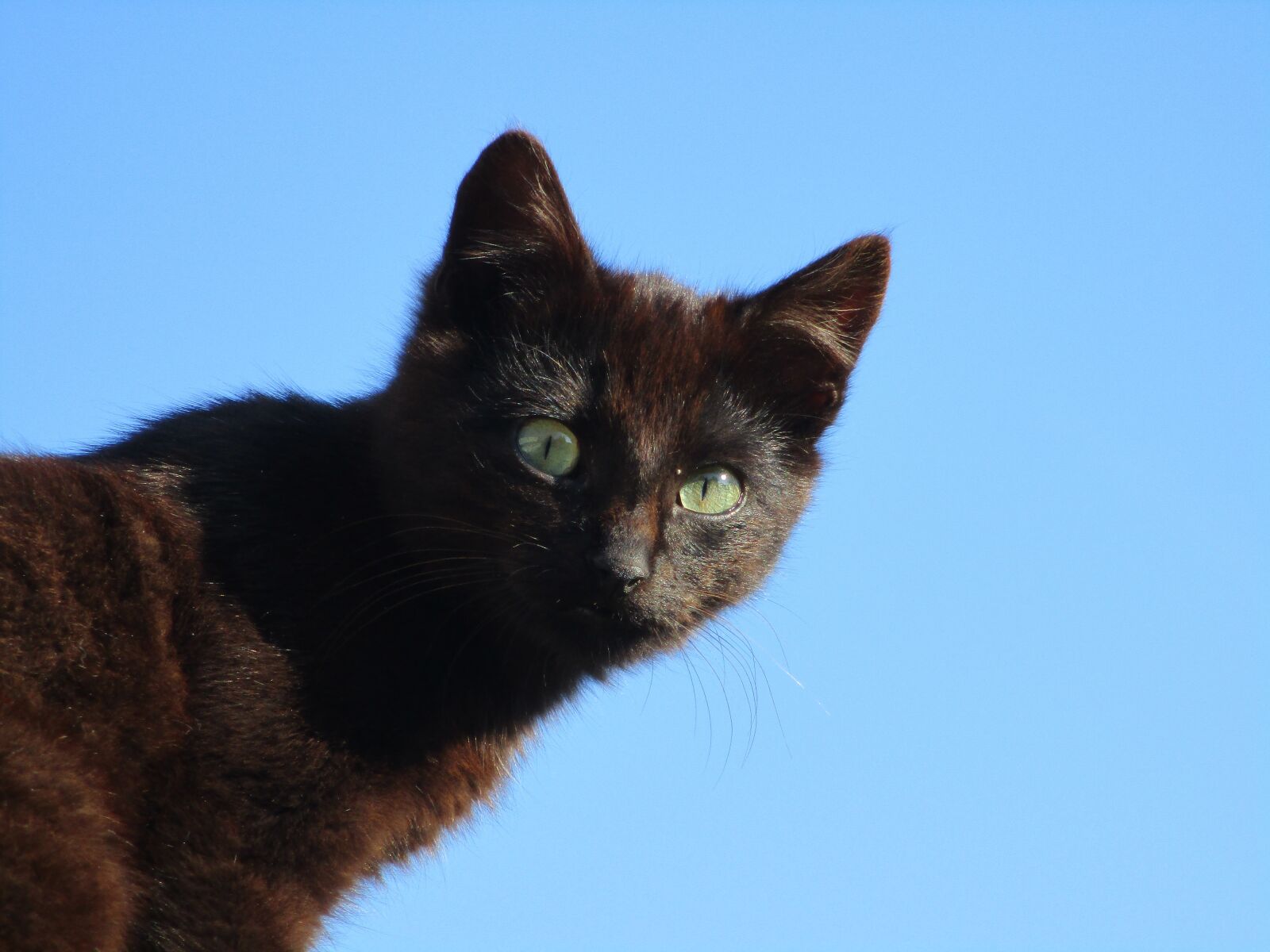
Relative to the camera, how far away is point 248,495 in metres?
4.04

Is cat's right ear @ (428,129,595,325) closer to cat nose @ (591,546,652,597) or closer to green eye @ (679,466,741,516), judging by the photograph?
green eye @ (679,466,741,516)

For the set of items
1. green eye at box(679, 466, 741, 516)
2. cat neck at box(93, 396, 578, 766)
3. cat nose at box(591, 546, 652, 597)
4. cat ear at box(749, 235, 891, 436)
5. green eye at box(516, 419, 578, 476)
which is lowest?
cat neck at box(93, 396, 578, 766)

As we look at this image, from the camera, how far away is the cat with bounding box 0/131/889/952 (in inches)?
138

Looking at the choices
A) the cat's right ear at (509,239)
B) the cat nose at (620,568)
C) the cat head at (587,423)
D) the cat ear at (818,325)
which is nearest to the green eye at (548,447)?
the cat head at (587,423)

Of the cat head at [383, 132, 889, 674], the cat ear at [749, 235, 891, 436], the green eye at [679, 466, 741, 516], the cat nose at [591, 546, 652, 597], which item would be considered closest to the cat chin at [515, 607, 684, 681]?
the cat head at [383, 132, 889, 674]

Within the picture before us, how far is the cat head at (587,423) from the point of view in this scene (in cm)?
398

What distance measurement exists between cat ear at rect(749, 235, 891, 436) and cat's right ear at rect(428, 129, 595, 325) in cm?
67

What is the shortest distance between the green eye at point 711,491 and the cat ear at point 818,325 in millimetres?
421

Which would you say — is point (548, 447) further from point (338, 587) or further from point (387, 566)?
point (338, 587)

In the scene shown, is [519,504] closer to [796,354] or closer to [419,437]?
[419,437]

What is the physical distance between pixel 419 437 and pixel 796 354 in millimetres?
1368

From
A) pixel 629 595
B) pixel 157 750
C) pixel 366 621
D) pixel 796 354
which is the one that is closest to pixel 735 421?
pixel 796 354

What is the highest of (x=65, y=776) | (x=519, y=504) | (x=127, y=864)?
(x=519, y=504)

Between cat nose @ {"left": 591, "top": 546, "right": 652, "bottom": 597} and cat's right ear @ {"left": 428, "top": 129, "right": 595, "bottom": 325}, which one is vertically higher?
cat's right ear @ {"left": 428, "top": 129, "right": 595, "bottom": 325}
